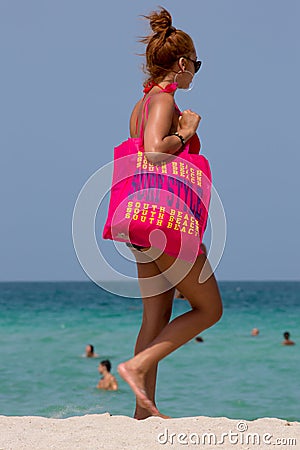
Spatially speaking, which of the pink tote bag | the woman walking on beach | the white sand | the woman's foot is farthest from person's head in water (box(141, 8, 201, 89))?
the white sand

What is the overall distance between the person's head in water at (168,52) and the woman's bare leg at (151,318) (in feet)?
3.26

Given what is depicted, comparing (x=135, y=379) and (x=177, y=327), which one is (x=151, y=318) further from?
(x=135, y=379)

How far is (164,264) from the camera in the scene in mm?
4039

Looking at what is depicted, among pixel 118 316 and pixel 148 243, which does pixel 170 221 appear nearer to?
pixel 148 243

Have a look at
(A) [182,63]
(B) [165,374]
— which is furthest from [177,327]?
(B) [165,374]

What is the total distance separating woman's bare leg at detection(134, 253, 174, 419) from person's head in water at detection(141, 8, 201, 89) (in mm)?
993

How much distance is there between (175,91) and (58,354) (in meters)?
18.4

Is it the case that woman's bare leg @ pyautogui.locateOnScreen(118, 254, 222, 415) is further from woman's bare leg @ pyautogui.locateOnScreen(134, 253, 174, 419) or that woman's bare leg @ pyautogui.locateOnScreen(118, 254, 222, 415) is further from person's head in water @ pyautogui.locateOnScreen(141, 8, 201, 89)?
person's head in water @ pyautogui.locateOnScreen(141, 8, 201, 89)

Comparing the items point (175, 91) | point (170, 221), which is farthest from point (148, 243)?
point (175, 91)

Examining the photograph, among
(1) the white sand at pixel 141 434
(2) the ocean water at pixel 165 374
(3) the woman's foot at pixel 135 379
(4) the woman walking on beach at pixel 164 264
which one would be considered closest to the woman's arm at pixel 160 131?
(4) the woman walking on beach at pixel 164 264

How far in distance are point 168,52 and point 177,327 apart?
1399mm

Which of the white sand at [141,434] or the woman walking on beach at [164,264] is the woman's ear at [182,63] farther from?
the white sand at [141,434]

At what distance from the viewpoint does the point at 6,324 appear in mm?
34469

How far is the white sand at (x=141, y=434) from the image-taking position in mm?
3620
